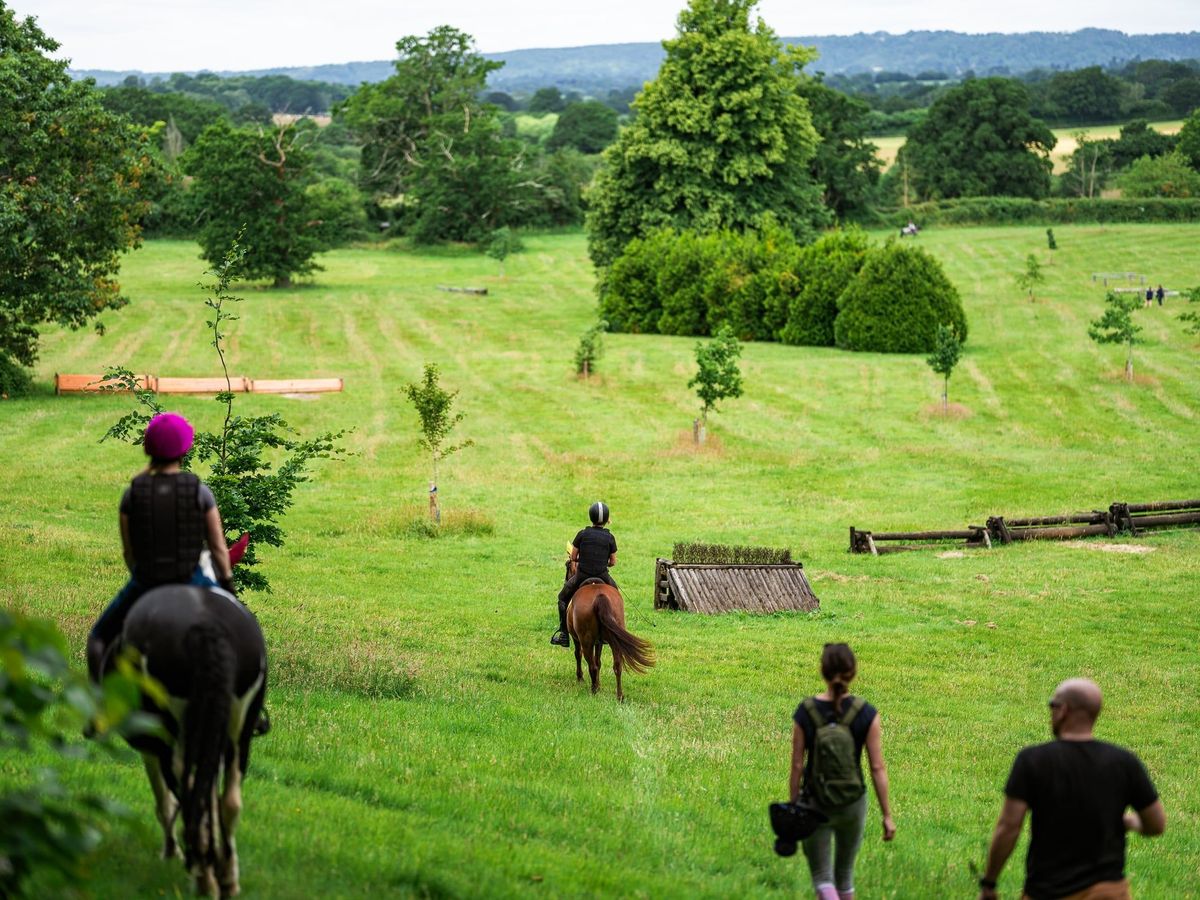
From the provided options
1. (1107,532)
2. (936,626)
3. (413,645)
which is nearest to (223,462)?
(413,645)

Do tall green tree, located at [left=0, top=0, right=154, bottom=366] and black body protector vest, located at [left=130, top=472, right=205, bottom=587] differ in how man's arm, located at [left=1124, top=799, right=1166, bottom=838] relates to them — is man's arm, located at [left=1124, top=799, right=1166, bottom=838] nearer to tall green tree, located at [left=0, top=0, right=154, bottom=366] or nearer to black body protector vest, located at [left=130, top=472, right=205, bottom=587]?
black body protector vest, located at [left=130, top=472, right=205, bottom=587]

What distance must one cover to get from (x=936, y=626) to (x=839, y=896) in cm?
1766

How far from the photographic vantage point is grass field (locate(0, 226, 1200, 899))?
10469 millimetres

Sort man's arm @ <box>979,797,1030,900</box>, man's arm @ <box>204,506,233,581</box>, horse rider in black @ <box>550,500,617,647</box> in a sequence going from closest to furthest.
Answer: man's arm @ <box>979,797,1030,900</box> → man's arm @ <box>204,506,233,581</box> → horse rider in black @ <box>550,500,617,647</box>

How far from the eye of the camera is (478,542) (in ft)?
108

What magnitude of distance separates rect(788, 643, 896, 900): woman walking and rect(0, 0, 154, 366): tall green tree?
3843 centimetres

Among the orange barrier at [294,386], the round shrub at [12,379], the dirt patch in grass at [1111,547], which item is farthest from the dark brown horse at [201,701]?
the orange barrier at [294,386]

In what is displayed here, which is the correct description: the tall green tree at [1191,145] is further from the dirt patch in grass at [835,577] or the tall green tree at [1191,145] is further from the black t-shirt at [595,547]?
the black t-shirt at [595,547]

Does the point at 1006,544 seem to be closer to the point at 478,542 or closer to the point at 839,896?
the point at 478,542

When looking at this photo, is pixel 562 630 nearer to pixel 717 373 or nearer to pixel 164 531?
pixel 164 531

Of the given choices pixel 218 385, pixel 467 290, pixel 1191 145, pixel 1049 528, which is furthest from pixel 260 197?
pixel 1191 145

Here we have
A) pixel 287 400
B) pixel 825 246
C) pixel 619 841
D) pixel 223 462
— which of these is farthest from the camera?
pixel 825 246

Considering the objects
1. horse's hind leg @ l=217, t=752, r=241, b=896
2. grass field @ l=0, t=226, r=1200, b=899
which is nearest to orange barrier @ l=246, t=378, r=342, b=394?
grass field @ l=0, t=226, r=1200, b=899

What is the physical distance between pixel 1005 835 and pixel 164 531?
A: 5.36m
